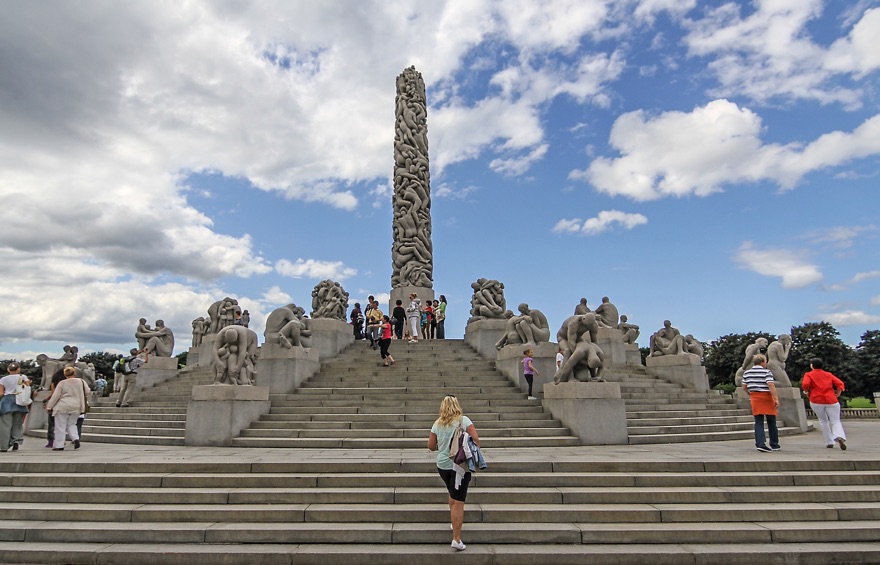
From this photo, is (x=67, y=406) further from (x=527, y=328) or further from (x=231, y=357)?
(x=527, y=328)

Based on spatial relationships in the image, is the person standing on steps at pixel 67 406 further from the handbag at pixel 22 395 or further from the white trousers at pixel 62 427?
the handbag at pixel 22 395

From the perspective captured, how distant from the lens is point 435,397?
12508mm

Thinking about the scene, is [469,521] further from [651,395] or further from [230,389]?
[651,395]

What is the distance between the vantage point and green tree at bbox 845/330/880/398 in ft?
141

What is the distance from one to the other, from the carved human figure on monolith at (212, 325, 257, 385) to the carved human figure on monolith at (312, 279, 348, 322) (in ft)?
23.0

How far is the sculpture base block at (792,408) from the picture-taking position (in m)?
13.4

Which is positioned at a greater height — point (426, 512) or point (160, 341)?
point (160, 341)

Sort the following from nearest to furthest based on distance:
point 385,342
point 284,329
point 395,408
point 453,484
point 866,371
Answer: point 453,484
point 395,408
point 284,329
point 385,342
point 866,371

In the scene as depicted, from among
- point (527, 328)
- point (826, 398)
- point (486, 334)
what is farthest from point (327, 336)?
point (826, 398)

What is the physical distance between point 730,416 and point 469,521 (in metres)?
9.63

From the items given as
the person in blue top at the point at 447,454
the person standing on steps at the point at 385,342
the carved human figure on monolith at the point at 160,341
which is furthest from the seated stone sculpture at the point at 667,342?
the carved human figure on monolith at the point at 160,341

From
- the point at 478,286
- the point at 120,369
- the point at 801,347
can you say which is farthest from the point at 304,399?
the point at 801,347

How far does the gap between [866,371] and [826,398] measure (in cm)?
4505

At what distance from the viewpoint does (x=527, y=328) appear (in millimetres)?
13781
